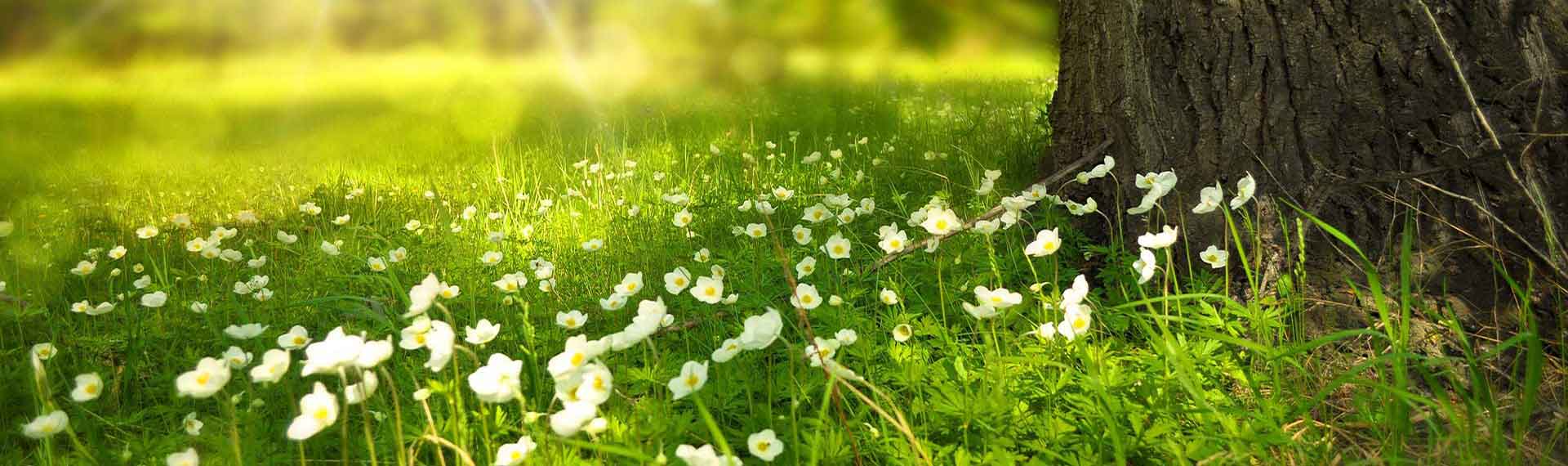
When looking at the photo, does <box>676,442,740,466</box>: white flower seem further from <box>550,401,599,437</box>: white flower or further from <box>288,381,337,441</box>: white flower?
<box>288,381,337,441</box>: white flower

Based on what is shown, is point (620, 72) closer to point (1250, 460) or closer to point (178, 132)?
point (178, 132)

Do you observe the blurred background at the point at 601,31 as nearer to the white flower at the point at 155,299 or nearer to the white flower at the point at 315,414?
the white flower at the point at 155,299

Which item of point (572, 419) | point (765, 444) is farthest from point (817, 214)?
point (572, 419)

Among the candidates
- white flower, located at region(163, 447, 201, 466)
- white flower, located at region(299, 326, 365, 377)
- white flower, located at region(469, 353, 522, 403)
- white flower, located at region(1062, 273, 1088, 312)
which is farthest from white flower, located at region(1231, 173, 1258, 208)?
white flower, located at region(163, 447, 201, 466)

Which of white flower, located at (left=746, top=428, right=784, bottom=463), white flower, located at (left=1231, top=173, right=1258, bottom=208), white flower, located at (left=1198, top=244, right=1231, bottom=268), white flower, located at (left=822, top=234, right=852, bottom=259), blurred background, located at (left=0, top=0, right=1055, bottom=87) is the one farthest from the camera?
blurred background, located at (left=0, top=0, right=1055, bottom=87)

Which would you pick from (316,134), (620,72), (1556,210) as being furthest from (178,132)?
(1556,210)

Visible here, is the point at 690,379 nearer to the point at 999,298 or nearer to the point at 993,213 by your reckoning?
the point at 999,298
